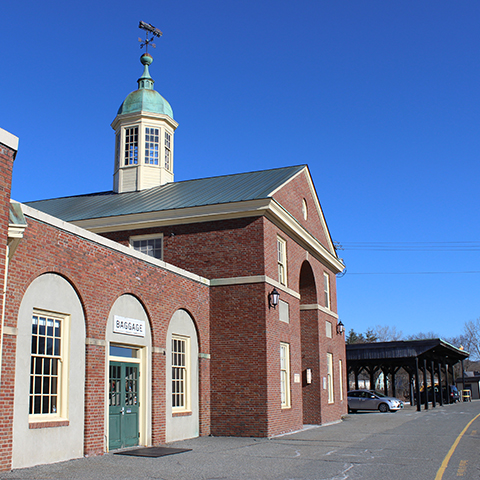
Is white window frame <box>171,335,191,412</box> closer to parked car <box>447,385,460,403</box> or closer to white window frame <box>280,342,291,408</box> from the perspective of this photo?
white window frame <box>280,342,291,408</box>

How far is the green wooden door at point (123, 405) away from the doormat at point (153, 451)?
0.39 meters

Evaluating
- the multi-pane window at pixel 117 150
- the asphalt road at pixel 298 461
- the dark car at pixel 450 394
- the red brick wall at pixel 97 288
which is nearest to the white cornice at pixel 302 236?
the red brick wall at pixel 97 288

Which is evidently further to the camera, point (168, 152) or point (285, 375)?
point (168, 152)

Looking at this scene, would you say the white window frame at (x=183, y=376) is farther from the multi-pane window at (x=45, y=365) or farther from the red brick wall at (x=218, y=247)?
the multi-pane window at (x=45, y=365)

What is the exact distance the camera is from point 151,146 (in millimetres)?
26250

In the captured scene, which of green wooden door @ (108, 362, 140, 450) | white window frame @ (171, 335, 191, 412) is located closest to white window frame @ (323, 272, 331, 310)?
white window frame @ (171, 335, 191, 412)

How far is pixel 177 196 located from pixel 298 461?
1213 centimetres

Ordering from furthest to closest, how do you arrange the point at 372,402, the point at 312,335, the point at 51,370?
the point at 372,402, the point at 312,335, the point at 51,370

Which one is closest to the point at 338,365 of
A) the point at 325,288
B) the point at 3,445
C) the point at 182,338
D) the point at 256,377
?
the point at 325,288

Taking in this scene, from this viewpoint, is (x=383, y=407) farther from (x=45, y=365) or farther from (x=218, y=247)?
(x=45, y=365)

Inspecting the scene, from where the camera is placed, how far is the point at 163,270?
54.6 ft

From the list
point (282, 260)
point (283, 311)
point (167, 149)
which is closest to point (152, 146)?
point (167, 149)

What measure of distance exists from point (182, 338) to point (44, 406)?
6.13m

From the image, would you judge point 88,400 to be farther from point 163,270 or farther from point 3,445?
point 163,270
